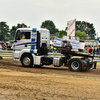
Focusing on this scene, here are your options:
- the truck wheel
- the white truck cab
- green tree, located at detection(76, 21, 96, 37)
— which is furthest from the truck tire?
green tree, located at detection(76, 21, 96, 37)

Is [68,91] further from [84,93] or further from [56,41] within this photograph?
[56,41]

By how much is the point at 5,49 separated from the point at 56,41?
15483mm

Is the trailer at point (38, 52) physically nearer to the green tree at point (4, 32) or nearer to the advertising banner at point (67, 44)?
the advertising banner at point (67, 44)

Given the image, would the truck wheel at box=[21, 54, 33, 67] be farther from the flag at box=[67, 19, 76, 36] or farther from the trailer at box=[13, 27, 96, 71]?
the flag at box=[67, 19, 76, 36]

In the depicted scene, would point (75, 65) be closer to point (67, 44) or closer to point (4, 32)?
point (67, 44)

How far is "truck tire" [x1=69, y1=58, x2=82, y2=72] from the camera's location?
1360 centimetres

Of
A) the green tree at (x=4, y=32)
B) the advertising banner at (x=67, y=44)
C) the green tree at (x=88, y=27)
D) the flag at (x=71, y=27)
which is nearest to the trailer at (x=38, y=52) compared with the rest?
the advertising banner at (x=67, y=44)

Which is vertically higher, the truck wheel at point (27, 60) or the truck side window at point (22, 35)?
the truck side window at point (22, 35)

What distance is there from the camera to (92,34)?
412 feet

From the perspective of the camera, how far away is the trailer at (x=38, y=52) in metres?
14.1

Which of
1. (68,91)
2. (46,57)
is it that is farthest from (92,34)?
(68,91)

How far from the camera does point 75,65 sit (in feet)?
45.5

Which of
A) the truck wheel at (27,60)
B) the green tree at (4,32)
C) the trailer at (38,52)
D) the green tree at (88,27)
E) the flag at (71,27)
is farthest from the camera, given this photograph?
the green tree at (88,27)

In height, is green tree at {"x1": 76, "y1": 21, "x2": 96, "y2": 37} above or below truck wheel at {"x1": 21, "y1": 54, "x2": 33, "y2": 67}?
above
